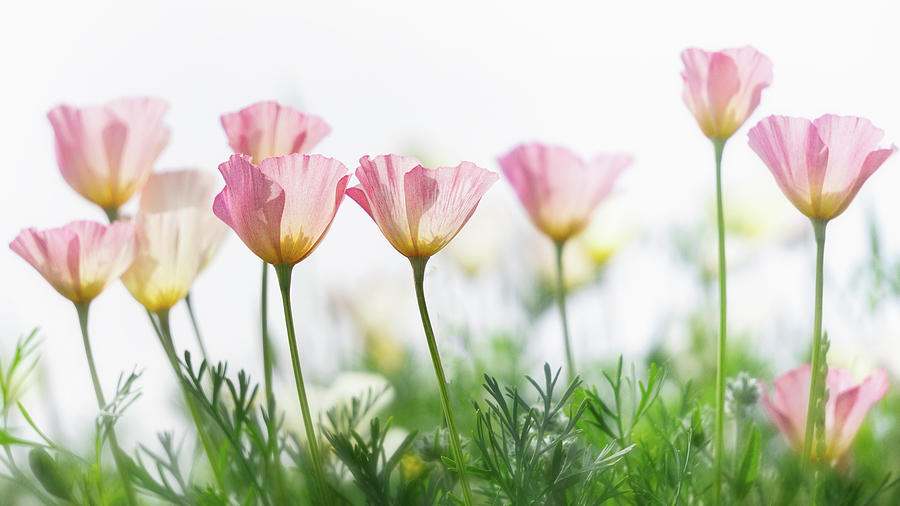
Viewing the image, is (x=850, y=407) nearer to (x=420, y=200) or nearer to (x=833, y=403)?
(x=833, y=403)

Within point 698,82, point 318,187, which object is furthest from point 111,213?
point 698,82

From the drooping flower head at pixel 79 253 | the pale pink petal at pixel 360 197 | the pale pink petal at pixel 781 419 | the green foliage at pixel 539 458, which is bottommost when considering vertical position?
the pale pink petal at pixel 781 419

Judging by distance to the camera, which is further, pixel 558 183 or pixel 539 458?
pixel 558 183

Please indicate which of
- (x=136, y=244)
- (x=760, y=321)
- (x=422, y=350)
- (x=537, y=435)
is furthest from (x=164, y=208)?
(x=760, y=321)

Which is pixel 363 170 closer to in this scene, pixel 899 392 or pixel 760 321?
pixel 899 392

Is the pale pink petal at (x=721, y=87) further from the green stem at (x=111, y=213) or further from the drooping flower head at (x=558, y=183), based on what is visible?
the green stem at (x=111, y=213)

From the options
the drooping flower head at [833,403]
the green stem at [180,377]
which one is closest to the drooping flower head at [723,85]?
the drooping flower head at [833,403]
